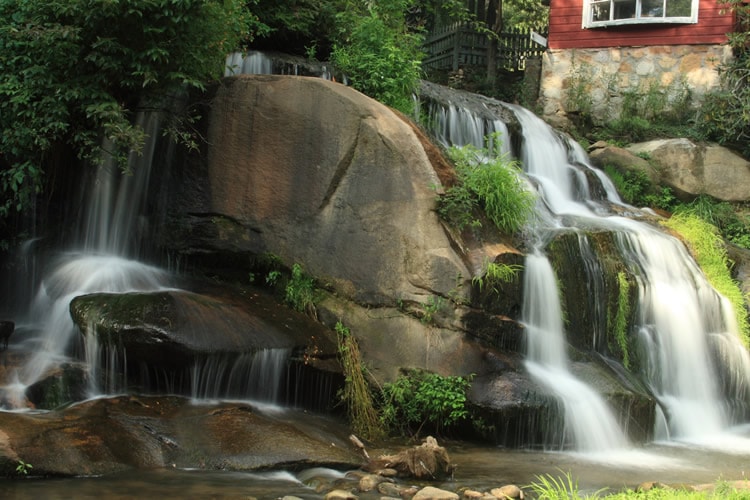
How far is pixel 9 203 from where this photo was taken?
352 inches

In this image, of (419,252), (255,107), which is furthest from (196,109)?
(419,252)

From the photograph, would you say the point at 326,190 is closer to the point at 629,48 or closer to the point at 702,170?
the point at 702,170

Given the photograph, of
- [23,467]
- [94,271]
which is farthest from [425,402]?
[94,271]

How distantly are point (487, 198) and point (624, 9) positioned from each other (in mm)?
10760

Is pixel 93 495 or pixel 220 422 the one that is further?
pixel 220 422

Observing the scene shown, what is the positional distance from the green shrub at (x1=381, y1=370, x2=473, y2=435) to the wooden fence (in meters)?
14.2

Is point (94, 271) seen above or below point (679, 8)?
below

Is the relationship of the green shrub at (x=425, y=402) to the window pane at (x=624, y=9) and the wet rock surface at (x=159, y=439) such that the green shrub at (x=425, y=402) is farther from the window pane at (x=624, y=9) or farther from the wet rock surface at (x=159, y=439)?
the window pane at (x=624, y=9)

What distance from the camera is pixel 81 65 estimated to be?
8.74 m

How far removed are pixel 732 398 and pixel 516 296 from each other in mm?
3121

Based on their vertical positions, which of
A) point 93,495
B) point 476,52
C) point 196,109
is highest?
point 476,52

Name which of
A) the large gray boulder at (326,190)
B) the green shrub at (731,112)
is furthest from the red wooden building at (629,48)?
the large gray boulder at (326,190)

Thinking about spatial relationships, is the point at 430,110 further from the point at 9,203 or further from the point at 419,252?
the point at 9,203

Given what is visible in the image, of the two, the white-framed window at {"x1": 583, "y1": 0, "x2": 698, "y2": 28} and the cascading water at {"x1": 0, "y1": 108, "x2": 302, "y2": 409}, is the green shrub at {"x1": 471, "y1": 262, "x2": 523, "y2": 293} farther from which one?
the white-framed window at {"x1": 583, "y1": 0, "x2": 698, "y2": 28}
